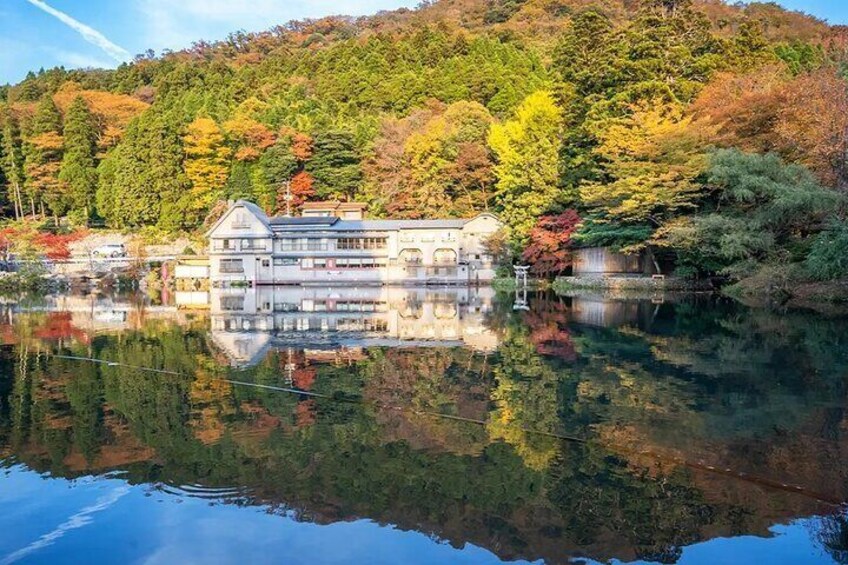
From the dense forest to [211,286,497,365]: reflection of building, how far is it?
32.2 ft

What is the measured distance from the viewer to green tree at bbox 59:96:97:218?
153 feet

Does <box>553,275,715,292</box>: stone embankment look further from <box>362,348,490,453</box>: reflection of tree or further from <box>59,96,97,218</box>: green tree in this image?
<box>59,96,97,218</box>: green tree

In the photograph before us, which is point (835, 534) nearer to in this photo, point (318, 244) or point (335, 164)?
point (318, 244)

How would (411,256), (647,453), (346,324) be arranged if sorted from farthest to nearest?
(411,256) → (346,324) → (647,453)

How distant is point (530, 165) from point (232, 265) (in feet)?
60.8

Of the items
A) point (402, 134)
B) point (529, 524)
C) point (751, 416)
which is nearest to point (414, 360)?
point (751, 416)

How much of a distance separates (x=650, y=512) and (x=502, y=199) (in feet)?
107

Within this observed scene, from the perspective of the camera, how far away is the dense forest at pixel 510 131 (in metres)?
21.2

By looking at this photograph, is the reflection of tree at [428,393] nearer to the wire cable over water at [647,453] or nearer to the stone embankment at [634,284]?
the wire cable over water at [647,453]

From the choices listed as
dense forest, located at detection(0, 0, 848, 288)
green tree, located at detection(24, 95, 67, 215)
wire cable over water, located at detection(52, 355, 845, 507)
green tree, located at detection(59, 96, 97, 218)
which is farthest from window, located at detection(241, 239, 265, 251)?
wire cable over water, located at detection(52, 355, 845, 507)

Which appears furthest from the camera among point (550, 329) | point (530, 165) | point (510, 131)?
point (510, 131)

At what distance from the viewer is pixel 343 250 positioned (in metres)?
35.7

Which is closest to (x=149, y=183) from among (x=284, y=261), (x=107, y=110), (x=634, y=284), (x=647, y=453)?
(x=107, y=110)

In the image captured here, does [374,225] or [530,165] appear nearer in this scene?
[530,165]
